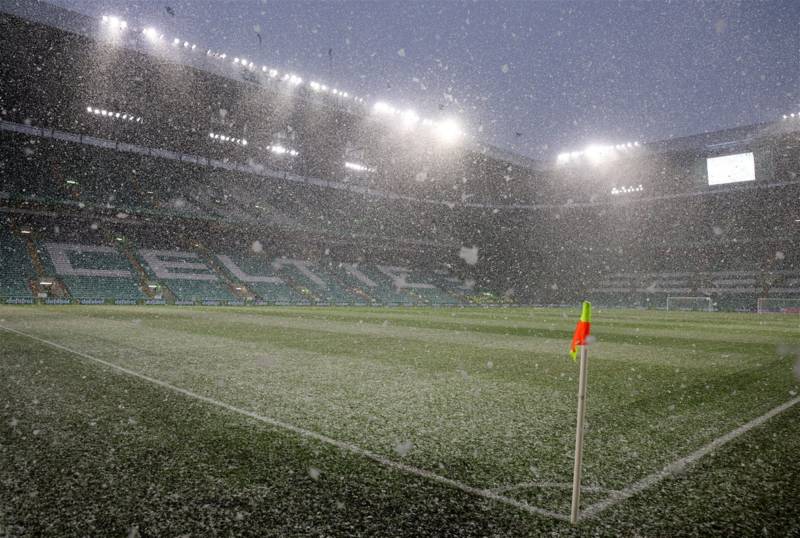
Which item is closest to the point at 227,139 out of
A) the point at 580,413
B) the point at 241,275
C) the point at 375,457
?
the point at 241,275

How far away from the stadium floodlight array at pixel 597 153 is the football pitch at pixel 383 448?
36.5 metres

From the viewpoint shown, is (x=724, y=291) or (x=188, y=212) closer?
(x=188, y=212)

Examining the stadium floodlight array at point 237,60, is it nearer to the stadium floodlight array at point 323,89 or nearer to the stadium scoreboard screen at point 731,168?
the stadium floodlight array at point 323,89

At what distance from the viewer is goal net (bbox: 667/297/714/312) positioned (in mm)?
39938

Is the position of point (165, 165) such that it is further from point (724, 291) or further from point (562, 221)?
point (724, 291)

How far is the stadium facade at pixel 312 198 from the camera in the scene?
25.1 m

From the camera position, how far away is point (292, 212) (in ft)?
128

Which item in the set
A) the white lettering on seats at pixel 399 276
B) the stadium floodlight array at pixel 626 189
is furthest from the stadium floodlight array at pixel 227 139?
the stadium floodlight array at pixel 626 189

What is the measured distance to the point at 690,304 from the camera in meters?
41.4

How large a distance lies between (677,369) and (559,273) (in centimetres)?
4662

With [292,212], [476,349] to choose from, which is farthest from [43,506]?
[292,212]

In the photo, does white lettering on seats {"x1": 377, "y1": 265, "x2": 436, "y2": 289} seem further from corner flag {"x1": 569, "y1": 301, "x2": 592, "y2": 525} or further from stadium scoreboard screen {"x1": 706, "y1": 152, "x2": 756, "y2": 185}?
corner flag {"x1": 569, "y1": 301, "x2": 592, "y2": 525}

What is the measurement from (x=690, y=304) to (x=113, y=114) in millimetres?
46416

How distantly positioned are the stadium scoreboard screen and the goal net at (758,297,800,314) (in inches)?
391
